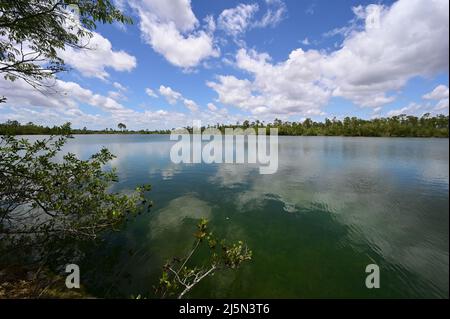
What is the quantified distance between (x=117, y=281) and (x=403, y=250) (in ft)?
41.2

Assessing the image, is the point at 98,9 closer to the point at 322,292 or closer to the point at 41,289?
the point at 41,289

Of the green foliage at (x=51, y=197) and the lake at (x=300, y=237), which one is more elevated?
the green foliage at (x=51, y=197)

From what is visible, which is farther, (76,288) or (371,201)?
(371,201)

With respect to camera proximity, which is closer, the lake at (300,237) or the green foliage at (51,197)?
the green foliage at (51,197)

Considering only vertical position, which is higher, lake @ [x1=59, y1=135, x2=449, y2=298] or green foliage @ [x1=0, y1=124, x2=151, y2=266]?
green foliage @ [x1=0, y1=124, x2=151, y2=266]

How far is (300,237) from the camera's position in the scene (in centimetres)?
1046

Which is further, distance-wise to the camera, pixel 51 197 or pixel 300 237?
pixel 300 237

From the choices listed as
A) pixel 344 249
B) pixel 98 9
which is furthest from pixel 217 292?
pixel 98 9

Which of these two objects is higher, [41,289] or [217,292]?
[41,289]

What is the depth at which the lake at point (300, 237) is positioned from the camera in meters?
7.24

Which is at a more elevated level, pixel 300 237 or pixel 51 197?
pixel 51 197

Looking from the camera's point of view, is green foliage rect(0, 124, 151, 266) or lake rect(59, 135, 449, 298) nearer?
green foliage rect(0, 124, 151, 266)

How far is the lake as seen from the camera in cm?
724

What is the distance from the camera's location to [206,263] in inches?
337
